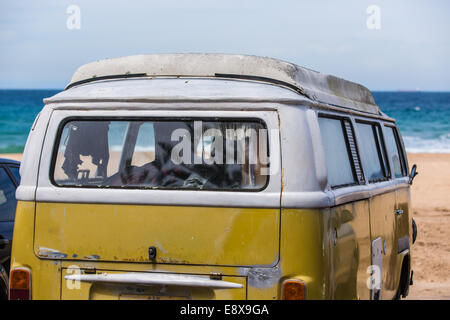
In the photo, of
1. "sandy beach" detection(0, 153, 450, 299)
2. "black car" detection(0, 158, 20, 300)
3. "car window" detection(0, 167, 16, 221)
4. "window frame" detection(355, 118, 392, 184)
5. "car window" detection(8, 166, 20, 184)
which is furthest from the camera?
"sandy beach" detection(0, 153, 450, 299)

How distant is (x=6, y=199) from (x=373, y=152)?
3344mm

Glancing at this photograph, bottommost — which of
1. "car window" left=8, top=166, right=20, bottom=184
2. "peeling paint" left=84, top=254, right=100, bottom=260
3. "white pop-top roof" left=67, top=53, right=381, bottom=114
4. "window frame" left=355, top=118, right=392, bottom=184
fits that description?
"peeling paint" left=84, top=254, right=100, bottom=260

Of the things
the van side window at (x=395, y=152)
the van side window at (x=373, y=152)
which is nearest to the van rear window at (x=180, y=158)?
the van side window at (x=373, y=152)

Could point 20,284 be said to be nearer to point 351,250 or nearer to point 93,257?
point 93,257

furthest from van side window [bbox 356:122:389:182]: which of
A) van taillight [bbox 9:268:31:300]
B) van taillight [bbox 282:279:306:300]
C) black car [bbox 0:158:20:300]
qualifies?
black car [bbox 0:158:20:300]

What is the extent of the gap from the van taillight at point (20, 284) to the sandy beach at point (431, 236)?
5.72m

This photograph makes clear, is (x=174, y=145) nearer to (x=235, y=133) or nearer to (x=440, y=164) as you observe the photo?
(x=235, y=133)

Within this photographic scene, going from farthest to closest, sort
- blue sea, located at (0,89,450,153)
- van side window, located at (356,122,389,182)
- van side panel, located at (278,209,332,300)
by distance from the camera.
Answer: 1. blue sea, located at (0,89,450,153)
2. van side window, located at (356,122,389,182)
3. van side panel, located at (278,209,332,300)

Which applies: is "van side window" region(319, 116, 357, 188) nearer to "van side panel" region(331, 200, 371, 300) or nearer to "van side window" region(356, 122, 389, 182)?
"van side panel" region(331, 200, 371, 300)

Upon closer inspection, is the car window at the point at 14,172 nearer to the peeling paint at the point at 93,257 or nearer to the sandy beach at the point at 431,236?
the peeling paint at the point at 93,257

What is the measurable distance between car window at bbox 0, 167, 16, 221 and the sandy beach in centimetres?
494

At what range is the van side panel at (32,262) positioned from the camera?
15.8ft

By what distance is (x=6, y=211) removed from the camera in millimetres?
6930

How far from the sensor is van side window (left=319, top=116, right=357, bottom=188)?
5223 mm
